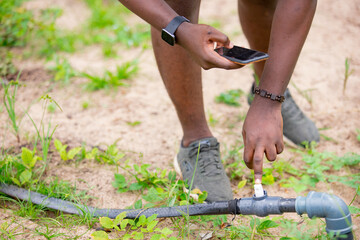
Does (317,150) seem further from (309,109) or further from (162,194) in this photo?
(162,194)

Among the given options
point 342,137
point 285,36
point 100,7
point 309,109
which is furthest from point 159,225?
point 100,7

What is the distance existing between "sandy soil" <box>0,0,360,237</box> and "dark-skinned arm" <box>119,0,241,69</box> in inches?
31.4

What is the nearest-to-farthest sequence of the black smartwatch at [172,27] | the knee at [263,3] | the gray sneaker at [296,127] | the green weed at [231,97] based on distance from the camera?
the black smartwatch at [172,27] < the knee at [263,3] < the gray sneaker at [296,127] < the green weed at [231,97]

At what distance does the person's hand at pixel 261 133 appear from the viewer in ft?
4.29

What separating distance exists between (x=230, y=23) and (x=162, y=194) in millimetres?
2454

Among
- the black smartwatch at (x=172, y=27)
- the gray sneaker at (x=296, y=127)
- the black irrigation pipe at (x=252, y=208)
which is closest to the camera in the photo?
the black irrigation pipe at (x=252, y=208)

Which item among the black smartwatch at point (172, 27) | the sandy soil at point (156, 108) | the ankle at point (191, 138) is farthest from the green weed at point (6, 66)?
the black smartwatch at point (172, 27)

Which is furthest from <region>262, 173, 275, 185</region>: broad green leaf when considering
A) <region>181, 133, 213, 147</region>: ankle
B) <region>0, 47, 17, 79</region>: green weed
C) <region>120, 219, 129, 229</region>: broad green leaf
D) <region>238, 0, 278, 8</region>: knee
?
<region>0, 47, 17, 79</region>: green weed

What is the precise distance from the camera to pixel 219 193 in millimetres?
1640

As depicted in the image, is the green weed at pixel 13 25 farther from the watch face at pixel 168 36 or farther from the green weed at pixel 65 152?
the watch face at pixel 168 36

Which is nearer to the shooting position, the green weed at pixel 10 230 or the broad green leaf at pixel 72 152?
the green weed at pixel 10 230

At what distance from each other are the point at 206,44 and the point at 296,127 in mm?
1055

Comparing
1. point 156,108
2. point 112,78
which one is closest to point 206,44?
point 156,108

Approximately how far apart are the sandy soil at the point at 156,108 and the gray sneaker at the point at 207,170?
0.42ft
